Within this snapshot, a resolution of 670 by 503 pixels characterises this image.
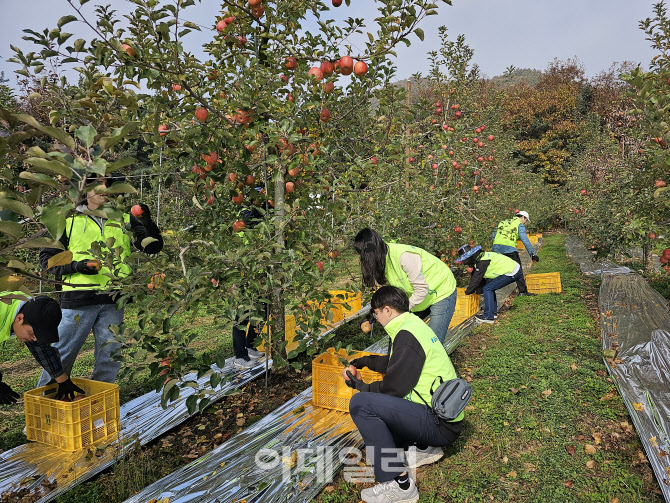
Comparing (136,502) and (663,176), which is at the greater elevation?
(663,176)

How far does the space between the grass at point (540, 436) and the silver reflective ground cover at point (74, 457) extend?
1.27 meters

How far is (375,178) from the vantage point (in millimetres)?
4285

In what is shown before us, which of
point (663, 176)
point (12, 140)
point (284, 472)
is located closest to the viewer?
point (12, 140)

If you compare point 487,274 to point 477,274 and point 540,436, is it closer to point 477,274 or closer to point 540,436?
point 477,274

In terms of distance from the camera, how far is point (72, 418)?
2.69 metres

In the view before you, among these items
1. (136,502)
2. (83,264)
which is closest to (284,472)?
(136,502)

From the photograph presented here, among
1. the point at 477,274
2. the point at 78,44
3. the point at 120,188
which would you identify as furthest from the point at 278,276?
the point at 477,274

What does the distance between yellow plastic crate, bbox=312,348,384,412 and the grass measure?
0.70 metres

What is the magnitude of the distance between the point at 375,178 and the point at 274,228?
1485 millimetres

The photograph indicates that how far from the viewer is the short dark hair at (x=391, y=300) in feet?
8.14

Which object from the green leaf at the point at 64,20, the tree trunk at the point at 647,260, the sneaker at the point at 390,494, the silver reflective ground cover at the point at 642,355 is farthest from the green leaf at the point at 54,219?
the tree trunk at the point at 647,260

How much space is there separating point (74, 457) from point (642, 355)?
423 cm

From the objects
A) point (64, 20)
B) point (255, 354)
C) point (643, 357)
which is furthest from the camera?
point (255, 354)

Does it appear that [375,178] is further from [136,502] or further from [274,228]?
[136,502]
